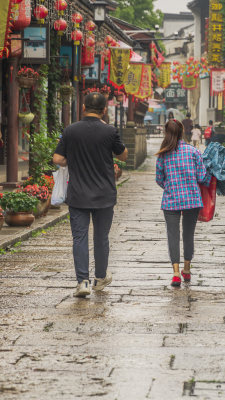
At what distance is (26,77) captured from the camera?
57.6ft

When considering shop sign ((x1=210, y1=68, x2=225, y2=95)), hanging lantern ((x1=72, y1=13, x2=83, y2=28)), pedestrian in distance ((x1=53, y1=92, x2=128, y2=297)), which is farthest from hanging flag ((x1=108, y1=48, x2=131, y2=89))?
pedestrian in distance ((x1=53, y1=92, x2=128, y2=297))

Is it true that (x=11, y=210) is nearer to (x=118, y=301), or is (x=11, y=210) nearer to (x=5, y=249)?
(x=5, y=249)

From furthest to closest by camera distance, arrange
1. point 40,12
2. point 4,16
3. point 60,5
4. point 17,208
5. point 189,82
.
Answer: point 189,82
point 60,5
point 40,12
point 17,208
point 4,16

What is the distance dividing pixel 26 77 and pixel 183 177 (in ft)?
30.5

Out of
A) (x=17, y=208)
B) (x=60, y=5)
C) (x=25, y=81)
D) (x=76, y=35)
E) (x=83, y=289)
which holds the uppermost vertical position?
(x=60, y=5)

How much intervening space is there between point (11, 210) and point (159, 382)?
8.79 meters

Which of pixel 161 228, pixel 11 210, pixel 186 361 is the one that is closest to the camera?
pixel 186 361

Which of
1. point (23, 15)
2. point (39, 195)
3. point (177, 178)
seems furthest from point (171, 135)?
point (23, 15)

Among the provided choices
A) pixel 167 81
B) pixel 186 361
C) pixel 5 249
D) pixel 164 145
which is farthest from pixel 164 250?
pixel 167 81

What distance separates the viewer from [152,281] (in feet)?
30.0

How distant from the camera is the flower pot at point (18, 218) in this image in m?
13.7

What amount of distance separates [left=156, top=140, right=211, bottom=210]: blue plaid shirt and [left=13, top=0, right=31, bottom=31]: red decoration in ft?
26.0

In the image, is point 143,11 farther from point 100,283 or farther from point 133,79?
point 100,283

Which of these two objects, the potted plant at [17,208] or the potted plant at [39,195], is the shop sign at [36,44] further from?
the potted plant at [17,208]
